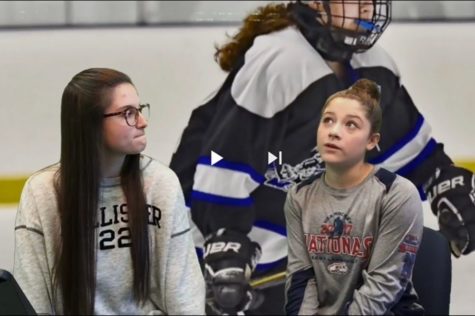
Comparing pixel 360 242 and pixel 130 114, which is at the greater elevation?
pixel 130 114

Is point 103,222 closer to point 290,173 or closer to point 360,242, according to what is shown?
point 360,242

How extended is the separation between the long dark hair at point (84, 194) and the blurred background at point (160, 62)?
0.76 metres

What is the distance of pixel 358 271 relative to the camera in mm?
1987

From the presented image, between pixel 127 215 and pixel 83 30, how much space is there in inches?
38.8

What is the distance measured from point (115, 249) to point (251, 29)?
1083mm

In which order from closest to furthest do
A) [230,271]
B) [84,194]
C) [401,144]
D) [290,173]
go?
[84,194]
[290,173]
[401,144]
[230,271]

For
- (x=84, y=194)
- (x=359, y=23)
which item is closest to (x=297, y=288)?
(x=84, y=194)

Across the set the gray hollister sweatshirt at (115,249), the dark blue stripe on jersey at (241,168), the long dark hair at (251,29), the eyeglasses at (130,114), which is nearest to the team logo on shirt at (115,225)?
the gray hollister sweatshirt at (115,249)

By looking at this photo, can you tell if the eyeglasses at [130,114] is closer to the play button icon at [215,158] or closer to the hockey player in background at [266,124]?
the hockey player in background at [266,124]

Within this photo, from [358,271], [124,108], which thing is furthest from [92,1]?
[358,271]

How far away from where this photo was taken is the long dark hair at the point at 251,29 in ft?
8.72

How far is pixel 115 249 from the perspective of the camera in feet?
5.79

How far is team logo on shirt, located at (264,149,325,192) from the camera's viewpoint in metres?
2.33

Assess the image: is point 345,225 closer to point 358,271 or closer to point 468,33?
point 358,271
